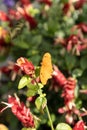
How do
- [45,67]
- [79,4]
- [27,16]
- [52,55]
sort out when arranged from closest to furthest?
1. [45,67]
2. [52,55]
3. [27,16]
4. [79,4]

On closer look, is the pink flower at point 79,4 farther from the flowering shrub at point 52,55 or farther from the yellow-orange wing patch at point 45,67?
the yellow-orange wing patch at point 45,67

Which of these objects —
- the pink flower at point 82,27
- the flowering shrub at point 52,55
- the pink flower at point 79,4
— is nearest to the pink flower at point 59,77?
the flowering shrub at point 52,55

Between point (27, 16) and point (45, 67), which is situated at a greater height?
point (45, 67)

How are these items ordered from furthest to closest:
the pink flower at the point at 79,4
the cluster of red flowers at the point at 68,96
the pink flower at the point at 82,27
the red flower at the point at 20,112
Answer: the pink flower at the point at 79,4, the pink flower at the point at 82,27, the cluster of red flowers at the point at 68,96, the red flower at the point at 20,112

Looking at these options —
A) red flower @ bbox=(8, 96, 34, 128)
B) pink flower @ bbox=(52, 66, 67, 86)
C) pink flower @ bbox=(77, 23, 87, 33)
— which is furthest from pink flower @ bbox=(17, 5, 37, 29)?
red flower @ bbox=(8, 96, 34, 128)

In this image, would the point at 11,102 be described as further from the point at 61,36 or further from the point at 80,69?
the point at 61,36

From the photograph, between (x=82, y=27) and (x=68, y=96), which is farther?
(x=82, y=27)

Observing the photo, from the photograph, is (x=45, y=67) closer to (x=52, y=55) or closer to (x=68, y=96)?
(x=68, y=96)

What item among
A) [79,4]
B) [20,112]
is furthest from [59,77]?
[79,4]

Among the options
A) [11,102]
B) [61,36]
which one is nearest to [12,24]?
[61,36]
